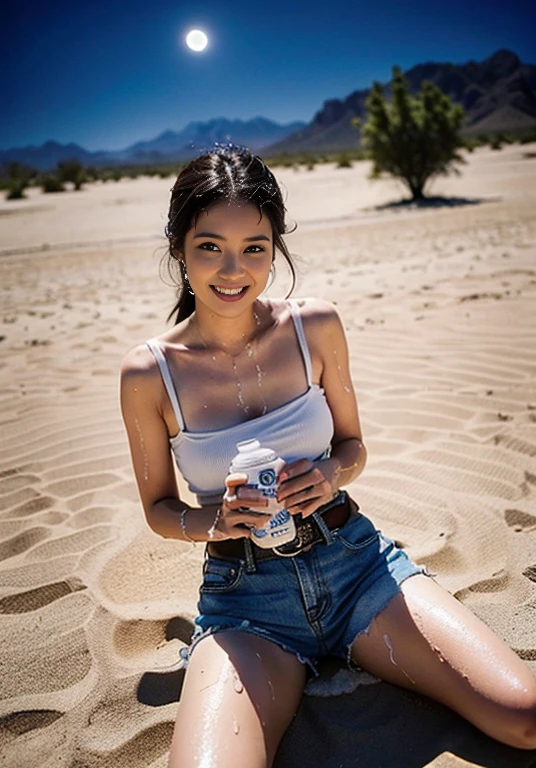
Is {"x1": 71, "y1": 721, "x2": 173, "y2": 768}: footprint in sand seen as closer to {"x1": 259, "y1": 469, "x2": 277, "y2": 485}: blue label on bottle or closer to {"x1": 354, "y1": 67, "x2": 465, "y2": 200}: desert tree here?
{"x1": 259, "y1": 469, "x2": 277, "y2": 485}: blue label on bottle

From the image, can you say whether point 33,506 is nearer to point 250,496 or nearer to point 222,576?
point 222,576

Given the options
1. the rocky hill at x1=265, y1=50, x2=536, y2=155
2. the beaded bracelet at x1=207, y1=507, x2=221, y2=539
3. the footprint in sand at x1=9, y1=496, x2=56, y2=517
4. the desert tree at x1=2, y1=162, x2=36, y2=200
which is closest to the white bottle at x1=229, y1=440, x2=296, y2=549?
the beaded bracelet at x1=207, y1=507, x2=221, y2=539

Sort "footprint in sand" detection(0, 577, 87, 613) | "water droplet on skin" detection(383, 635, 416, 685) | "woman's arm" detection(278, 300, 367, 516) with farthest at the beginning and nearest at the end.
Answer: "footprint in sand" detection(0, 577, 87, 613) < "woman's arm" detection(278, 300, 367, 516) < "water droplet on skin" detection(383, 635, 416, 685)

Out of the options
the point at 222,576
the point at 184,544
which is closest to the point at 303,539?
the point at 222,576

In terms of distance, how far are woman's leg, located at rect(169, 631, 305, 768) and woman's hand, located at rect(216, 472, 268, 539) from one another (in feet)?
1.11

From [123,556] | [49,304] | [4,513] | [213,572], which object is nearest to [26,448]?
[4,513]

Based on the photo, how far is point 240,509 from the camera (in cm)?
155

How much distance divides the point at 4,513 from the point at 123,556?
2.59 feet

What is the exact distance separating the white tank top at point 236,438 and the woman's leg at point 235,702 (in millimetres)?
478

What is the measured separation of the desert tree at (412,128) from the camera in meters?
17.3

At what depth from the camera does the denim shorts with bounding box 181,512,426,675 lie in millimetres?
1730

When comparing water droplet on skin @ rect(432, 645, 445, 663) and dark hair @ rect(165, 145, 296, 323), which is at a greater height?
dark hair @ rect(165, 145, 296, 323)

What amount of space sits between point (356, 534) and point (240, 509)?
0.49m

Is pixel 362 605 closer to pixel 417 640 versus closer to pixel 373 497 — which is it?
pixel 417 640
